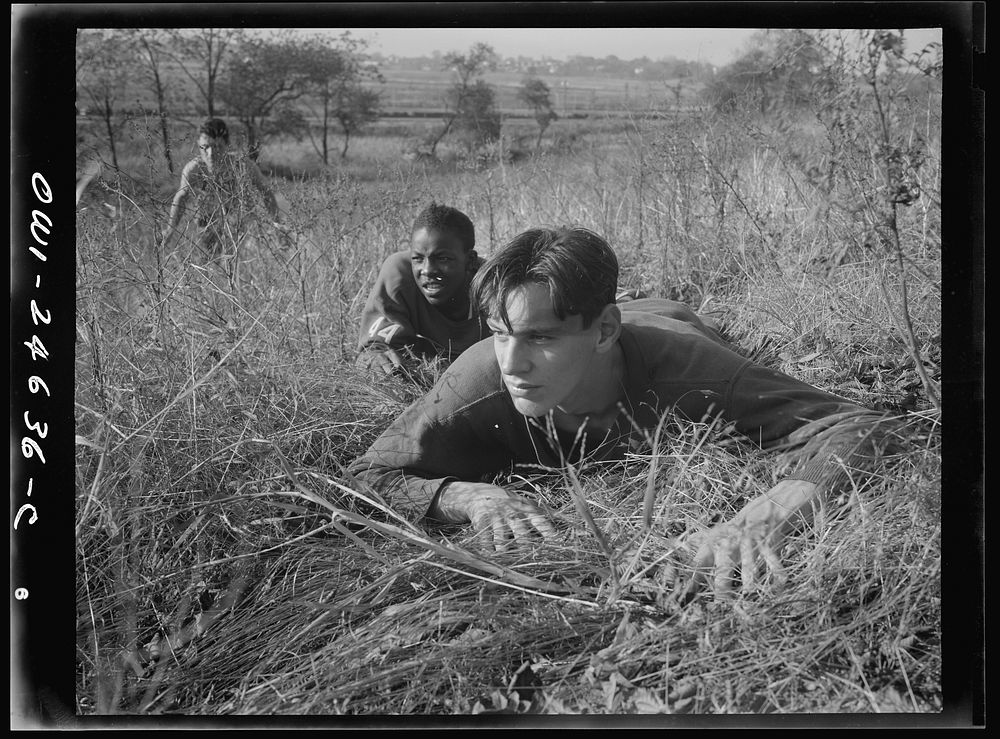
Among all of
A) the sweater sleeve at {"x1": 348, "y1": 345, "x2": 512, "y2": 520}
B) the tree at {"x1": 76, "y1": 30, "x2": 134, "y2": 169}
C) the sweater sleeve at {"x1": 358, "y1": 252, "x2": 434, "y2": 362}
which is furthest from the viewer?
the sweater sleeve at {"x1": 358, "y1": 252, "x2": 434, "y2": 362}

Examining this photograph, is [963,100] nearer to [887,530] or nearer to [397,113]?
[887,530]

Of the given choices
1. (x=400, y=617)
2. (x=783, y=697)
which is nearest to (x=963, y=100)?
(x=783, y=697)

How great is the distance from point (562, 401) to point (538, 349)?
0.22m

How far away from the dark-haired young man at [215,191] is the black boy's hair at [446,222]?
679 mm

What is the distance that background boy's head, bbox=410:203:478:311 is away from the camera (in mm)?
4121

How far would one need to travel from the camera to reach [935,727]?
1.94m

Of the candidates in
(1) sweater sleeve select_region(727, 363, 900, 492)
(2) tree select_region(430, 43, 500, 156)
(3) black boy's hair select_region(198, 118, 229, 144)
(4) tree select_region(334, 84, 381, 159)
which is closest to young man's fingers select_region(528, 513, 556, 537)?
(1) sweater sleeve select_region(727, 363, 900, 492)

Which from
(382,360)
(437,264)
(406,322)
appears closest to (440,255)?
(437,264)

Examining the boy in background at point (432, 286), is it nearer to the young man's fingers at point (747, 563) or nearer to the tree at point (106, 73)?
the tree at point (106, 73)

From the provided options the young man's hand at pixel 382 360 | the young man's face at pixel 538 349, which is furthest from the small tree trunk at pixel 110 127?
the young man's face at pixel 538 349

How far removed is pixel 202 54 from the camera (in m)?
3.52

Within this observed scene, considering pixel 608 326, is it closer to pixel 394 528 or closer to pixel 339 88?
pixel 394 528

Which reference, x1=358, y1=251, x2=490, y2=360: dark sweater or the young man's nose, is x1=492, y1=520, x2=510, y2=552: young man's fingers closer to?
the young man's nose

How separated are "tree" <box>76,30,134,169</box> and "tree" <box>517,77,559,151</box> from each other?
1.25 m
